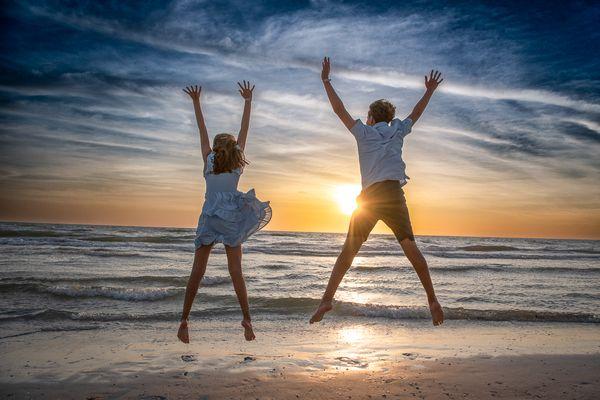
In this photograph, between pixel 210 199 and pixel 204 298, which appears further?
pixel 204 298

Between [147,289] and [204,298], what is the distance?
6.37 feet

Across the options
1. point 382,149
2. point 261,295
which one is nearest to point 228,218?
point 382,149

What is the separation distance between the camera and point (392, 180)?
4668mm

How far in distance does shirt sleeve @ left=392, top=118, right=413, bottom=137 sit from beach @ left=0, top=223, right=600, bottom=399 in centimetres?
279

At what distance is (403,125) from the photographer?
4.73 metres

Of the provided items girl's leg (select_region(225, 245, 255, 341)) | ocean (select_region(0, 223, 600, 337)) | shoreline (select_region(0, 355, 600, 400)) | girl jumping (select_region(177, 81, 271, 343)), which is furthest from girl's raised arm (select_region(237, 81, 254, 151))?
ocean (select_region(0, 223, 600, 337))

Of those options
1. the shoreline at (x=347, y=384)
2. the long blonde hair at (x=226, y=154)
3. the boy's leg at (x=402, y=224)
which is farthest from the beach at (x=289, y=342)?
the long blonde hair at (x=226, y=154)

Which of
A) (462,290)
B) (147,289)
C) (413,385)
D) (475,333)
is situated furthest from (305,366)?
(462,290)

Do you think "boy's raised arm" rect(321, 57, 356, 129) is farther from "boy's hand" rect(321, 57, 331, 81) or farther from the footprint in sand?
the footprint in sand

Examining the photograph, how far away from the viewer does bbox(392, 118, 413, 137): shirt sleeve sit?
4691mm

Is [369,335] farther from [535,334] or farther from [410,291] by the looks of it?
[410,291]

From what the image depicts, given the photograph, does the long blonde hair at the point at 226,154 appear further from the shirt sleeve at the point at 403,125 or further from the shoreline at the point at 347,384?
the shoreline at the point at 347,384

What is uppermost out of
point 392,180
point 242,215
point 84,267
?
point 392,180

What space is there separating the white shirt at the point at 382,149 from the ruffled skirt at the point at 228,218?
1.41 m
